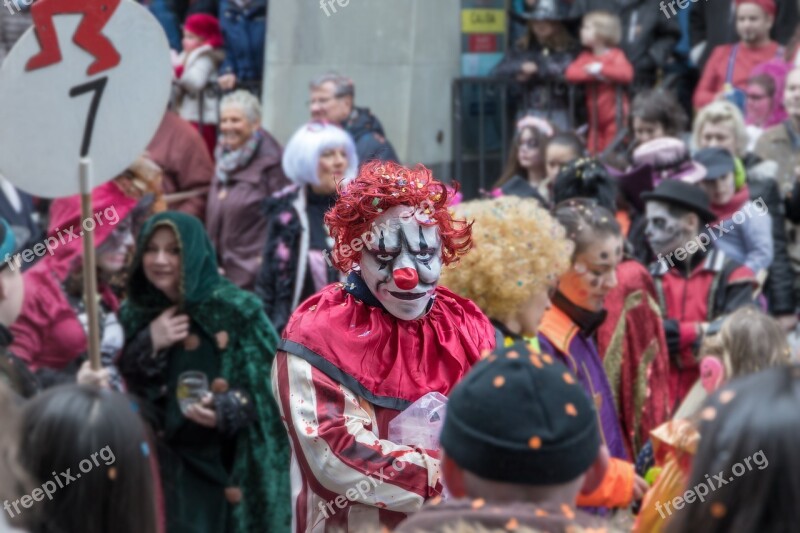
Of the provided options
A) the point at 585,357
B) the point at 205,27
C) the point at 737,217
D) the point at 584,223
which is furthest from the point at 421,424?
the point at 205,27

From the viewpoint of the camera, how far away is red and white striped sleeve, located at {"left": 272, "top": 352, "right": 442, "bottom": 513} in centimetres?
403

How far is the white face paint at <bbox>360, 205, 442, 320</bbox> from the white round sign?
1032 millimetres

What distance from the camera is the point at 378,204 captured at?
171 inches

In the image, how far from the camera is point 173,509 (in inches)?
246

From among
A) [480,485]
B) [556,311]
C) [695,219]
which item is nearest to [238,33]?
[695,219]

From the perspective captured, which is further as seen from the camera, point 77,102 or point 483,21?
point 483,21

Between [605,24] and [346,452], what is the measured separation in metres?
5.88

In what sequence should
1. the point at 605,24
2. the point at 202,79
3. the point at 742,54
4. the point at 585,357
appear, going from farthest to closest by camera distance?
the point at 202,79
the point at 605,24
the point at 742,54
the point at 585,357

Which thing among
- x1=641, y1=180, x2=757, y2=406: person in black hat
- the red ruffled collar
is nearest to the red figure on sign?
the red ruffled collar

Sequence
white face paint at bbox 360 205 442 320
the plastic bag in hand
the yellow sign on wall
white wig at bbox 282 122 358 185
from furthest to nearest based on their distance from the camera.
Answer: the yellow sign on wall → white wig at bbox 282 122 358 185 → white face paint at bbox 360 205 442 320 → the plastic bag in hand

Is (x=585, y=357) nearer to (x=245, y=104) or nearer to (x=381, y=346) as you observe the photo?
(x=381, y=346)

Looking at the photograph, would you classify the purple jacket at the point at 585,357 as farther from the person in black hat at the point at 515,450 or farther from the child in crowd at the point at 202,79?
the child in crowd at the point at 202,79

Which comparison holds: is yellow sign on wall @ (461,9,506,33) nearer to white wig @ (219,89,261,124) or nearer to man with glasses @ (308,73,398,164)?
man with glasses @ (308,73,398,164)

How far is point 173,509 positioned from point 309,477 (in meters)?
2.25
